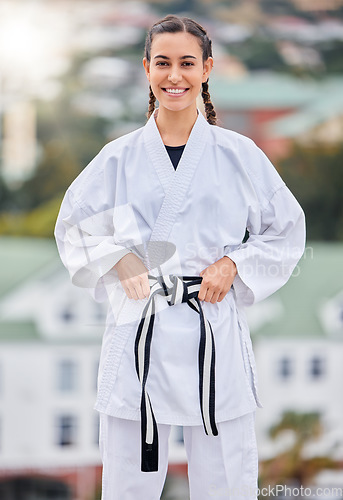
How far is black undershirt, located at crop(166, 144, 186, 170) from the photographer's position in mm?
1452

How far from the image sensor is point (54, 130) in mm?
5855

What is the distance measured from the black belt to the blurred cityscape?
4.07m

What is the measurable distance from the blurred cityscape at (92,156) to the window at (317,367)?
0.5 inches

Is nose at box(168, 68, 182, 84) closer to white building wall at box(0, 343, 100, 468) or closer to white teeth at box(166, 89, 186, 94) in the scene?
white teeth at box(166, 89, 186, 94)

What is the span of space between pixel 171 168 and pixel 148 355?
15.4 inches

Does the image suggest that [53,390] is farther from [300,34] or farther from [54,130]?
[300,34]

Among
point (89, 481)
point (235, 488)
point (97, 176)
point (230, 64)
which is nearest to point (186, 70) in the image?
point (97, 176)

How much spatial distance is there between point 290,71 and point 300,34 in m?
0.33

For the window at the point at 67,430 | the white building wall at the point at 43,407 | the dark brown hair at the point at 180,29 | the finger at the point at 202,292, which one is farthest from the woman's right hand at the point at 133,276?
the window at the point at 67,430

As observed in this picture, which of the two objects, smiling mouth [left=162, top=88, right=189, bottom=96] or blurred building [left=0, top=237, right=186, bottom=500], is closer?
smiling mouth [left=162, top=88, right=189, bottom=96]

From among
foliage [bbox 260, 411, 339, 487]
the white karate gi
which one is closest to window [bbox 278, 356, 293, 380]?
foliage [bbox 260, 411, 339, 487]

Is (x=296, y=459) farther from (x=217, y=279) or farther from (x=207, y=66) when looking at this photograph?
(x=207, y=66)

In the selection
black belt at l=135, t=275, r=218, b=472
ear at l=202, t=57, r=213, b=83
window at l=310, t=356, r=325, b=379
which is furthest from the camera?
window at l=310, t=356, r=325, b=379

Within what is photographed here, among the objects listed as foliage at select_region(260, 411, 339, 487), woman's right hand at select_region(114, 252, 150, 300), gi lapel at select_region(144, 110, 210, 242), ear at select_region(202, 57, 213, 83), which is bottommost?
foliage at select_region(260, 411, 339, 487)
